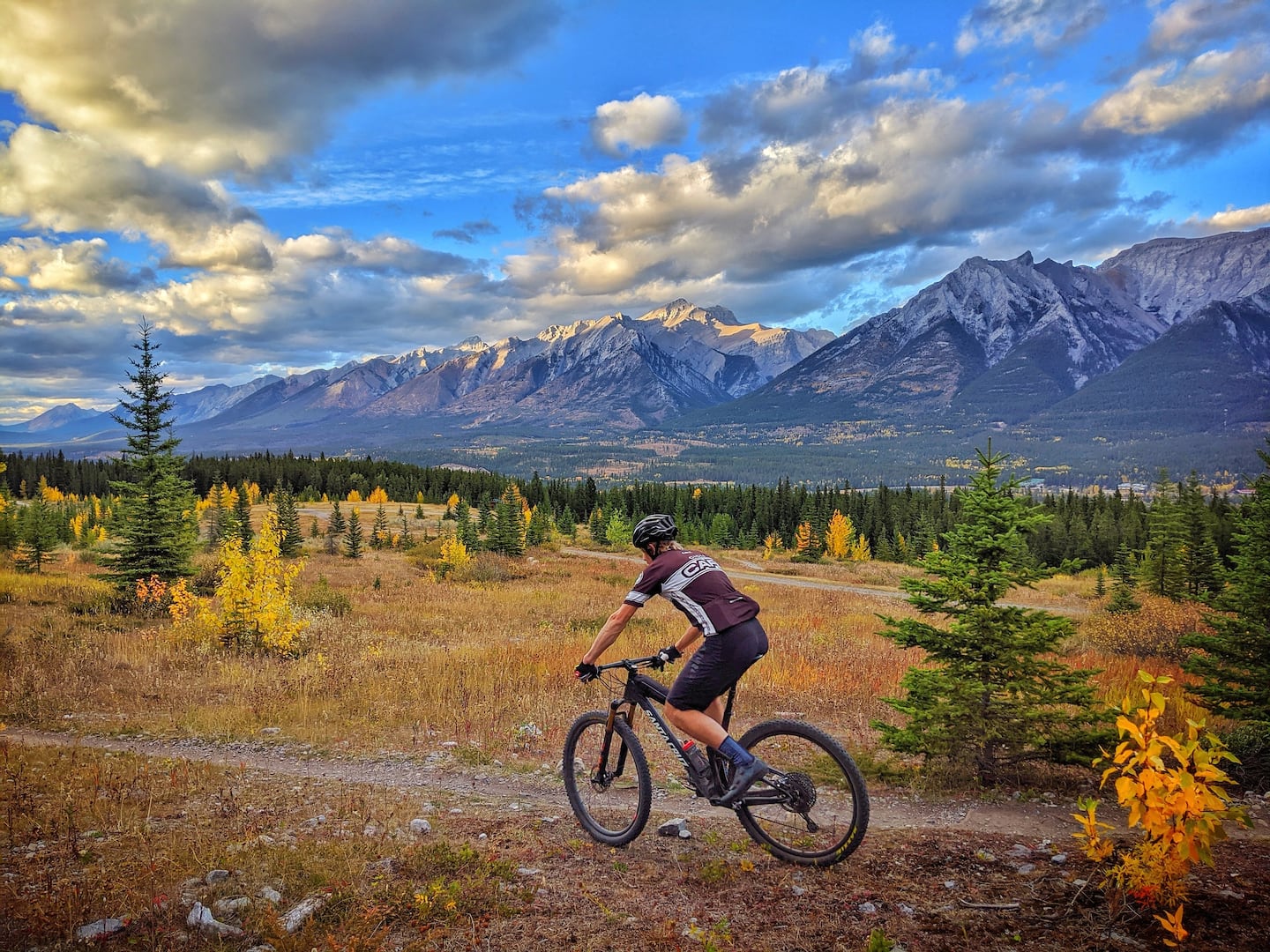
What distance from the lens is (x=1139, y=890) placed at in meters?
4.24

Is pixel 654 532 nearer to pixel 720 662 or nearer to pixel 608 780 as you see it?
pixel 720 662

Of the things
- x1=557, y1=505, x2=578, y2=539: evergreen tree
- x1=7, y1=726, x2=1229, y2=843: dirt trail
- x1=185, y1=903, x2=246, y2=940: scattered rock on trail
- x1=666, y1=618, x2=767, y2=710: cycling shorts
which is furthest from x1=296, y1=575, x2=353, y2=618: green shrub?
x1=557, y1=505, x2=578, y2=539: evergreen tree

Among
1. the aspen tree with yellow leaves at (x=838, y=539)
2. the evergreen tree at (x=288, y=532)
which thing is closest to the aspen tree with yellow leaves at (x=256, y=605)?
the evergreen tree at (x=288, y=532)

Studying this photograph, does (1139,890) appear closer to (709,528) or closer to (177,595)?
(177,595)

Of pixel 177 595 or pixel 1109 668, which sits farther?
pixel 177 595

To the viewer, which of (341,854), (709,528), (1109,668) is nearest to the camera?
(341,854)

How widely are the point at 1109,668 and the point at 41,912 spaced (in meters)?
16.6

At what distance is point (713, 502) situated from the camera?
11512cm

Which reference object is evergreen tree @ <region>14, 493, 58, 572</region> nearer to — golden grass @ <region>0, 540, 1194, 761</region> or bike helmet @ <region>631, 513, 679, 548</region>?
golden grass @ <region>0, 540, 1194, 761</region>

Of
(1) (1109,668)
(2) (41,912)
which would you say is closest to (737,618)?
(2) (41,912)

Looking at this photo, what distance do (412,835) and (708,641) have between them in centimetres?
360

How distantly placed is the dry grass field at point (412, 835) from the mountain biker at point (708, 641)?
0.96 m

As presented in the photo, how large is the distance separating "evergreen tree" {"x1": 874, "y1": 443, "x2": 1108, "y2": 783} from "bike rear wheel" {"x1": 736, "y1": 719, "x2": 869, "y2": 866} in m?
2.69

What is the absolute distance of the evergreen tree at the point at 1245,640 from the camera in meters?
7.90
